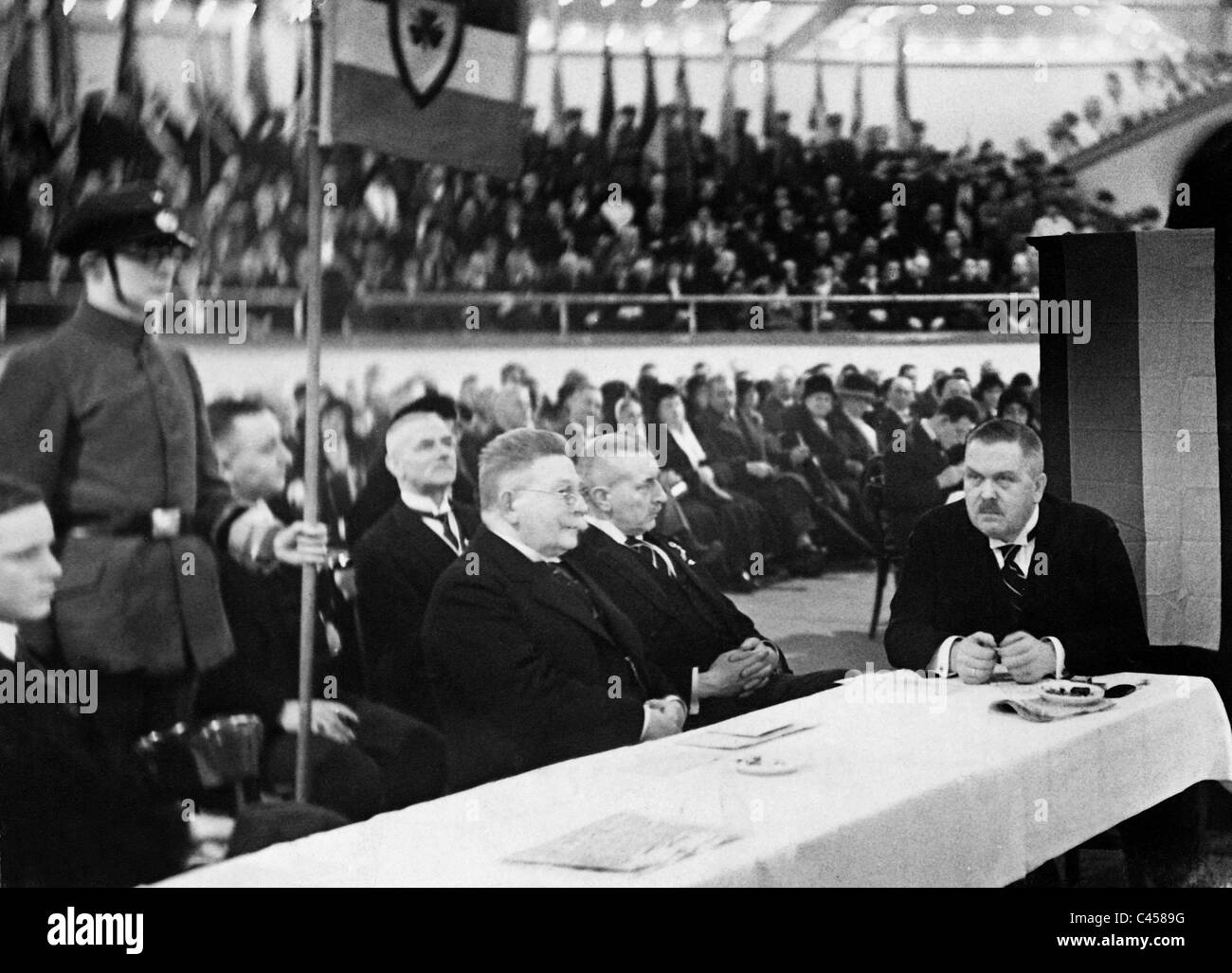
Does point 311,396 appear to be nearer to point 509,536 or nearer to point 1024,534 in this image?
point 509,536

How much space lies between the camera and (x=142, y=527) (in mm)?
4332

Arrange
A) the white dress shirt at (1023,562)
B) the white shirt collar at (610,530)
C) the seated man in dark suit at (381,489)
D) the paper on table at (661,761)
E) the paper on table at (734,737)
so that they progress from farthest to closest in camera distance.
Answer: the white dress shirt at (1023,562) < the white shirt collar at (610,530) < the seated man in dark suit at (381,489) < the paper on table at (734,737) < the paper on table at (661,761)

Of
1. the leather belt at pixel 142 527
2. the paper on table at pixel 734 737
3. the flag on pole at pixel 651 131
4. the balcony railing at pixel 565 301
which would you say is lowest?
the paper on table at pixel 734 737

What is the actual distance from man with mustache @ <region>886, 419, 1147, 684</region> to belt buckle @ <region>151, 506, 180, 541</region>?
228cm

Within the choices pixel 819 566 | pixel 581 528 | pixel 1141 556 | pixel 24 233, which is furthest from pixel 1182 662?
pixel 24 233

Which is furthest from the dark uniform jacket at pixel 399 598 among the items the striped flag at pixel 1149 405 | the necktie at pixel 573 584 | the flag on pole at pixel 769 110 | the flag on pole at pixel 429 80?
the striped flag at pixel 1149 405

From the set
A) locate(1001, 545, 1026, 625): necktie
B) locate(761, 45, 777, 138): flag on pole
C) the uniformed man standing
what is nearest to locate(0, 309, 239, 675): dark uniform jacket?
the uniformed man standing

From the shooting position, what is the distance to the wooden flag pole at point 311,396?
4375 millimetres

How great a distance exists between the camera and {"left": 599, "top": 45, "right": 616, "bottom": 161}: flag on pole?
4648 mm

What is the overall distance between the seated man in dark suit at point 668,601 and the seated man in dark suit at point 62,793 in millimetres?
1288

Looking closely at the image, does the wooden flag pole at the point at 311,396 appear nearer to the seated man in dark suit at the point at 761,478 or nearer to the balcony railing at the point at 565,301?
the balcony railing at the point at 565,301

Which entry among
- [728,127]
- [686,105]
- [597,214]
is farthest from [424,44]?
[728,127]

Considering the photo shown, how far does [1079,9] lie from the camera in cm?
474
